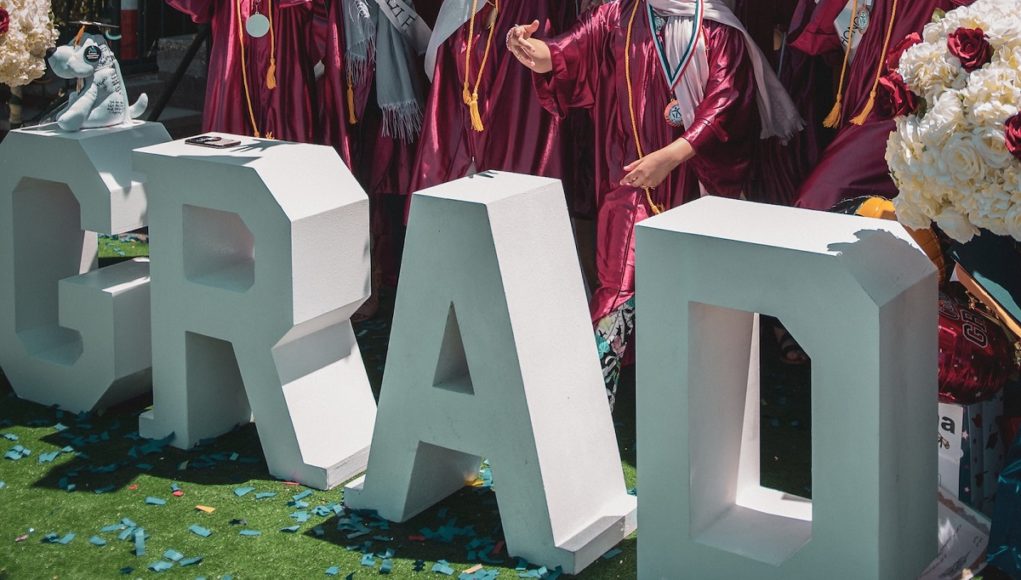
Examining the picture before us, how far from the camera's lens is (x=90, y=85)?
424 cm

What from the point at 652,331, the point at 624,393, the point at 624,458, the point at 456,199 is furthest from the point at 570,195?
the point at 652,331

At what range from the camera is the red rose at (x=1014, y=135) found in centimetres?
242

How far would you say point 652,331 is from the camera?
2.86 metres

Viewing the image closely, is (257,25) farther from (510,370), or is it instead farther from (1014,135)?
(1014,135)

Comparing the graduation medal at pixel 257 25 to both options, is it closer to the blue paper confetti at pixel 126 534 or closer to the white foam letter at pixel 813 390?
the blue paper confetti at pixel 126 534

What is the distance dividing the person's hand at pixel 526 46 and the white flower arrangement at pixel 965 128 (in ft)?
4.76

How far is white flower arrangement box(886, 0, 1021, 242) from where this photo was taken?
249 cm

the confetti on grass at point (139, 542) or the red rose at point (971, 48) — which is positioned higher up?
the red rose at point (971, 48)

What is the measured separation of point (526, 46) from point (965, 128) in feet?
5.48

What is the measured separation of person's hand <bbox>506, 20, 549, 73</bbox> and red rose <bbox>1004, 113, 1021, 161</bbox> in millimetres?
1758

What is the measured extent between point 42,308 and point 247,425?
2.92ft

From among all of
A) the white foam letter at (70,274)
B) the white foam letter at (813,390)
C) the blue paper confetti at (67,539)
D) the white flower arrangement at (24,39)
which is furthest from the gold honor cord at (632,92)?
the white flower arrangement at (24,39)

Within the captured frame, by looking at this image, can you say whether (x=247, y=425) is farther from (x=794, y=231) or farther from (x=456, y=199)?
(x=794, y=231)

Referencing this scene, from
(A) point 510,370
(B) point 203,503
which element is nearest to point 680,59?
(A) point 510,370
